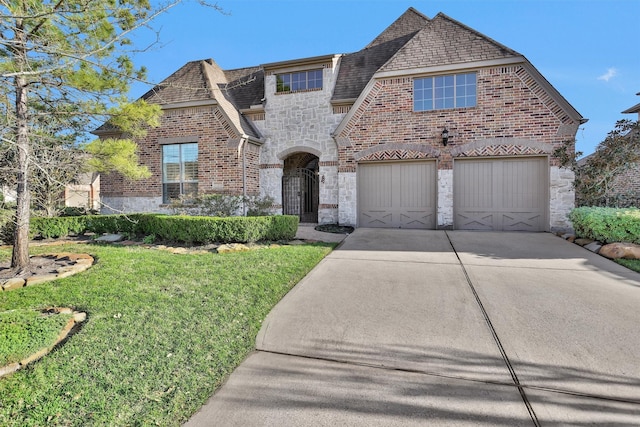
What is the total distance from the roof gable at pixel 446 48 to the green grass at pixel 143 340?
7999mm

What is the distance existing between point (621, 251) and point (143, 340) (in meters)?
8.62

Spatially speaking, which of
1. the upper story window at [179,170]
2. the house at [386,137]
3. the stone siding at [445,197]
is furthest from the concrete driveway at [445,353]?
the upper story window at [179,170]

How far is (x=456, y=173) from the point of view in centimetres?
994

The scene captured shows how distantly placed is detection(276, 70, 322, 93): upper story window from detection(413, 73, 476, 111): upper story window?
3848 millimetres

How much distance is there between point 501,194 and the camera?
963 centimetres

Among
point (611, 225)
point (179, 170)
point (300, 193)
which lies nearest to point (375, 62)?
point (300, 193)

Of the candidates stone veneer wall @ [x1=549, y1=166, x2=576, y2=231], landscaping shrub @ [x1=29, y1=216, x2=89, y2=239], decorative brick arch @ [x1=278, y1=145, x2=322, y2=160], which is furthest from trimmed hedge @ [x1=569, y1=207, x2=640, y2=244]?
landscaping shrub @ [x1=29, y1=216, x2=89, y2=239]

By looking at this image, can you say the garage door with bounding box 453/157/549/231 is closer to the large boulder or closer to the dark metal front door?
the large boulder

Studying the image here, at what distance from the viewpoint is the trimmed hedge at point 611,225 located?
22.1ft

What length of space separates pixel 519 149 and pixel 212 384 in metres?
10.2

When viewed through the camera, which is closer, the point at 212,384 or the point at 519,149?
the point at 212,384

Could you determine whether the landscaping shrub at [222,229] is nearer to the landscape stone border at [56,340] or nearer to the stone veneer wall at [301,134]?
the stone veneer wall at [301,134]

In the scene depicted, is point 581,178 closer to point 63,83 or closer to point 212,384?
point 212,384

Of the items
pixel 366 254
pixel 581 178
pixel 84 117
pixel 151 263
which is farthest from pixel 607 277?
pixel 84 117
